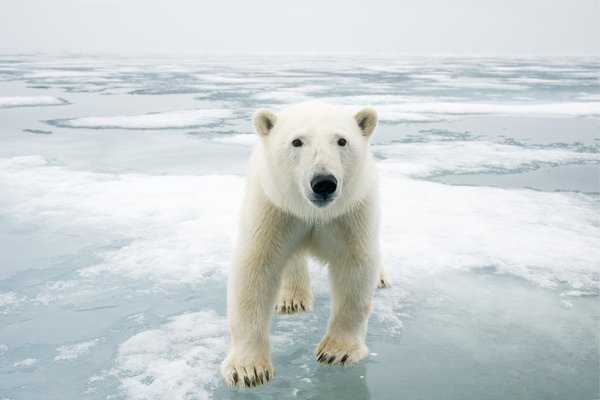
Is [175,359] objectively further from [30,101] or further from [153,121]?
[30,101]

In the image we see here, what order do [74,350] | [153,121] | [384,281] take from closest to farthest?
[74,350] < [384,281] < [153,121]

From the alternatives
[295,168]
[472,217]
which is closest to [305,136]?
[295,168]

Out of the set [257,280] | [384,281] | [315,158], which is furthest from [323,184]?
[384,281]

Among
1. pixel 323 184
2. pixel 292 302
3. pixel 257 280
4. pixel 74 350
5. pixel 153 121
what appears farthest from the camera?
pixel 153 121

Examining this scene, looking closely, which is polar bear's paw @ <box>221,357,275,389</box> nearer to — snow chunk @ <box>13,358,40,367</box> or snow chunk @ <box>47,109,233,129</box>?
snow chunk @ <box>13,358,40,367</box>

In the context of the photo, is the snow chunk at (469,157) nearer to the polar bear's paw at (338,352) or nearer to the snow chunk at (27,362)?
the polar bear's paw at (338,352)

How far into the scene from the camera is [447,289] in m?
3.15

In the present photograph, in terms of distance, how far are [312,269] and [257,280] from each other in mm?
1297

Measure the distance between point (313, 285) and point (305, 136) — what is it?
4.29 ft

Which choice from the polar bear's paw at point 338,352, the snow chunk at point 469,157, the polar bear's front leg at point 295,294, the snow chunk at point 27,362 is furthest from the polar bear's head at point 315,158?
the snow chunk at point 469,157

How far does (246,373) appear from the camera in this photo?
7.36 ft

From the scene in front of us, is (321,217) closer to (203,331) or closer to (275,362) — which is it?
(275,362)

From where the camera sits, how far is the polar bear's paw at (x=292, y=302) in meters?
2.94

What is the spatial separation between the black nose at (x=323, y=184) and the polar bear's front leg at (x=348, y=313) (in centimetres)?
46
